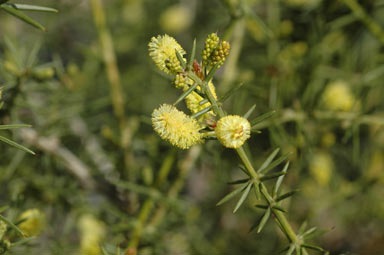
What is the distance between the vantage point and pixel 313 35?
1.30 m

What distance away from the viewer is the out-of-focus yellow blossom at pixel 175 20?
2275 mm

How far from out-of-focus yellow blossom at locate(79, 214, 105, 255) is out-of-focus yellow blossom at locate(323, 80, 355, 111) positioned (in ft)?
2.83

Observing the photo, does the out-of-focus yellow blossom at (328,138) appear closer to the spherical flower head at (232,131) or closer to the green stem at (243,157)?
the green stem at (243,157)

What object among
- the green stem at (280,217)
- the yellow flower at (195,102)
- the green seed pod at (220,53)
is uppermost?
the green seed pod at (220,53)

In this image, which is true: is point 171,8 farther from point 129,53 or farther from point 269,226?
point 269,226

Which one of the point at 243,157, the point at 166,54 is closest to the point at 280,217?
the point at 243,157

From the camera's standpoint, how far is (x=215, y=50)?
634 millimetres

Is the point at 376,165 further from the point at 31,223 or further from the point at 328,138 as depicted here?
→ the point at 31,223

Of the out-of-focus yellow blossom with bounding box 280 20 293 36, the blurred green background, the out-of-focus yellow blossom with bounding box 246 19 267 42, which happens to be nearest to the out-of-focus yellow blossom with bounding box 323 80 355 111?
the blurred green background

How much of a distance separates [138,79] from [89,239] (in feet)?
3.54

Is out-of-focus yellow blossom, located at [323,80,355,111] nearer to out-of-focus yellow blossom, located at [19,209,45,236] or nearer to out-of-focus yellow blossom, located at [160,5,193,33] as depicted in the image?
out-of-focus yellow blossom, located at [19,209,45,236]

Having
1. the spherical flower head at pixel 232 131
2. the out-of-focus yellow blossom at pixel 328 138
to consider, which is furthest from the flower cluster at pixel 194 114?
the out-of-focus yellow blossom at pixel 328 138

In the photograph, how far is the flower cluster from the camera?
60 cm

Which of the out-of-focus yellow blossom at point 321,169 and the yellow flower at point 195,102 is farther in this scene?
the out-of-focus yellow blossom at point 321,169
